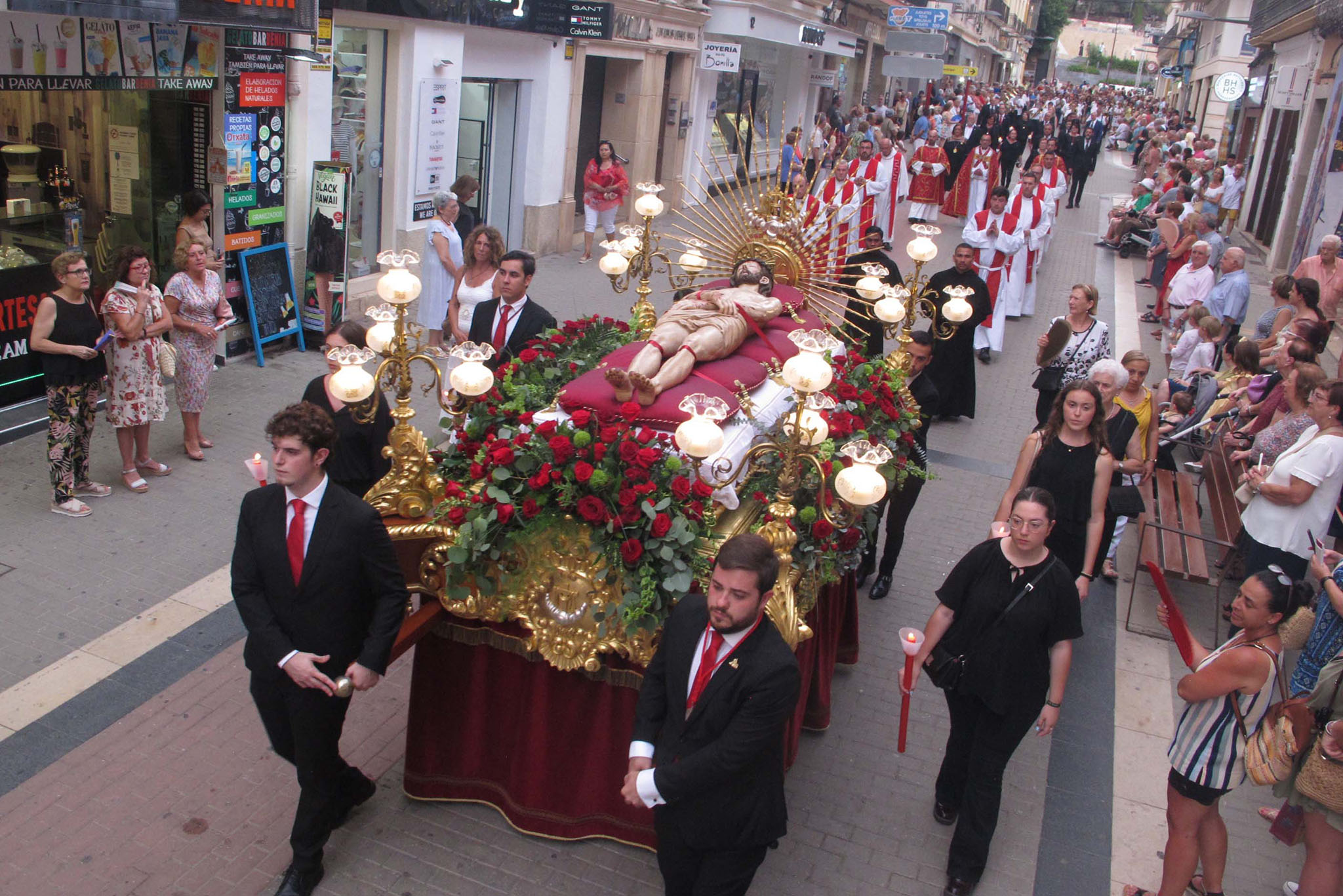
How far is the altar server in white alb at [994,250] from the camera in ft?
43.7

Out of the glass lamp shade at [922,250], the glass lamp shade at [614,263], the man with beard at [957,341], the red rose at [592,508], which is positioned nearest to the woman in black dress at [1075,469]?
the glass lamp shade at [922,250]

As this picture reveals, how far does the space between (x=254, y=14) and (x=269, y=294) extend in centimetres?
260

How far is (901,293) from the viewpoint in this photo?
771cm

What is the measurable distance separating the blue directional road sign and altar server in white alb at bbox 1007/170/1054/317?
22.6 m

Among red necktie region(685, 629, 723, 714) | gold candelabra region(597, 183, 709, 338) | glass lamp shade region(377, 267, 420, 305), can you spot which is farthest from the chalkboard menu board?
red necktie region(685, 629, 723, 714)

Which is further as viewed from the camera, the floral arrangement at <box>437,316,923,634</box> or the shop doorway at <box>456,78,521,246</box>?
the shop doorway at <box>456,78,521,246</box>

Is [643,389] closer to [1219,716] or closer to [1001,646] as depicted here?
[1001,646]

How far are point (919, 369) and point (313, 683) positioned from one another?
15.7ft

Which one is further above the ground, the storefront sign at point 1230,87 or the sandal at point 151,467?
the storefront sign at point 1230,87

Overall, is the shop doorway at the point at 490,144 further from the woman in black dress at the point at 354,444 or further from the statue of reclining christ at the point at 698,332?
the woman in black dress at the point at 354,444

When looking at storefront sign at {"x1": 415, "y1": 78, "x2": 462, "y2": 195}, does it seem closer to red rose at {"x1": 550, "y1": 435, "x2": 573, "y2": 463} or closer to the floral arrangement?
the floral arrangement

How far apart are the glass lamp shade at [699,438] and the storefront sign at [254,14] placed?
636 cm

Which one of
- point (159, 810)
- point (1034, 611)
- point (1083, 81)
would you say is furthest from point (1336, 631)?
point (1083, 81)

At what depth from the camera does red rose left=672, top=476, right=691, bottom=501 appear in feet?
14.5
